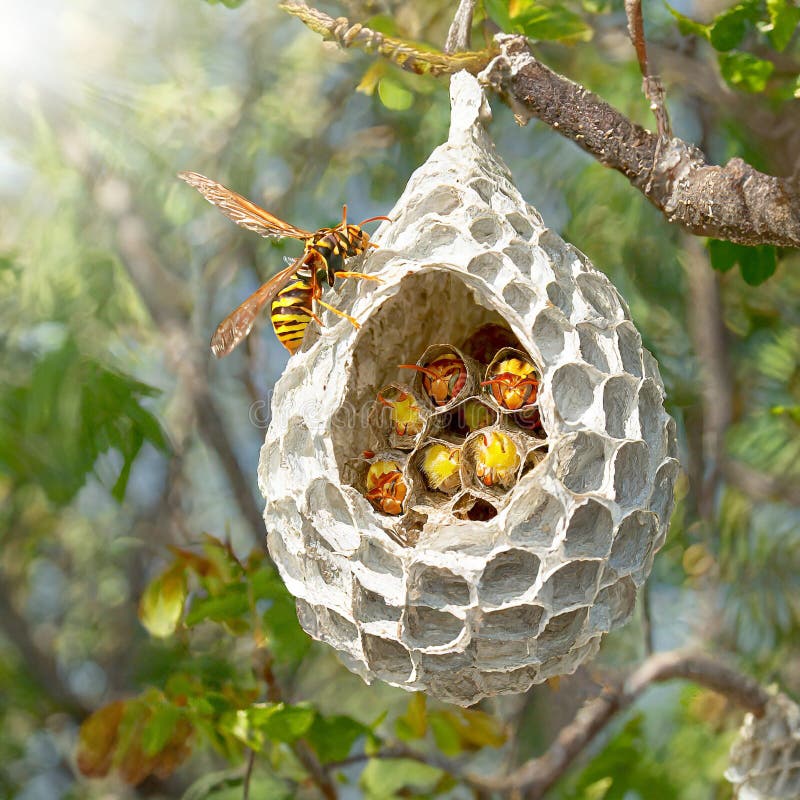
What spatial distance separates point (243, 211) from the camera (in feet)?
4.19

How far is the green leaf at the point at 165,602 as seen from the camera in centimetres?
176

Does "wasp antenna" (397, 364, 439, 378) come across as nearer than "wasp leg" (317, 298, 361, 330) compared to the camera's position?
No

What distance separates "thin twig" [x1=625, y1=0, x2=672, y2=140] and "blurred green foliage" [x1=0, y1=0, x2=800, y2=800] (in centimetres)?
62

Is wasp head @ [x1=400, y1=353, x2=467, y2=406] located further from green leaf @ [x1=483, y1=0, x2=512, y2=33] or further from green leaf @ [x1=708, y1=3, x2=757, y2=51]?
green leaf @ [x1=708, y1=3, x2=757, y2=51]

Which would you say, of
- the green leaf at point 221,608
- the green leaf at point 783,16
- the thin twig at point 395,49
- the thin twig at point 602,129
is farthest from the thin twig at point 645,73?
the green leaf at point 221,608

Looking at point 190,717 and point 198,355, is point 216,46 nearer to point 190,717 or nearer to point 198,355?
point 198,355

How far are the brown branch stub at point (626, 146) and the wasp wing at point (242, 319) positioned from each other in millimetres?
375

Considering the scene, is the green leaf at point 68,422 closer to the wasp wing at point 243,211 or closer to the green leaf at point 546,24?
the wasp wing at point 243,211

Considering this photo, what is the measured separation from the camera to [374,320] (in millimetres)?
1336

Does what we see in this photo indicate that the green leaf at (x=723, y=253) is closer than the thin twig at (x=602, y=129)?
No

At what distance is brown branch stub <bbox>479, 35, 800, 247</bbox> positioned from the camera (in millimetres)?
1191

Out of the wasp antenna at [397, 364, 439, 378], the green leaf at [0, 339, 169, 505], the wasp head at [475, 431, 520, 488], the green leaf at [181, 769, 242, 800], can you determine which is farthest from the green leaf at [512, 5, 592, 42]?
the green leaf at [181, 769, 242, 800]

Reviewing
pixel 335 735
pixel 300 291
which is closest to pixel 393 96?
pixel 300 291

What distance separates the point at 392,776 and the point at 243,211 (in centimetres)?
138
